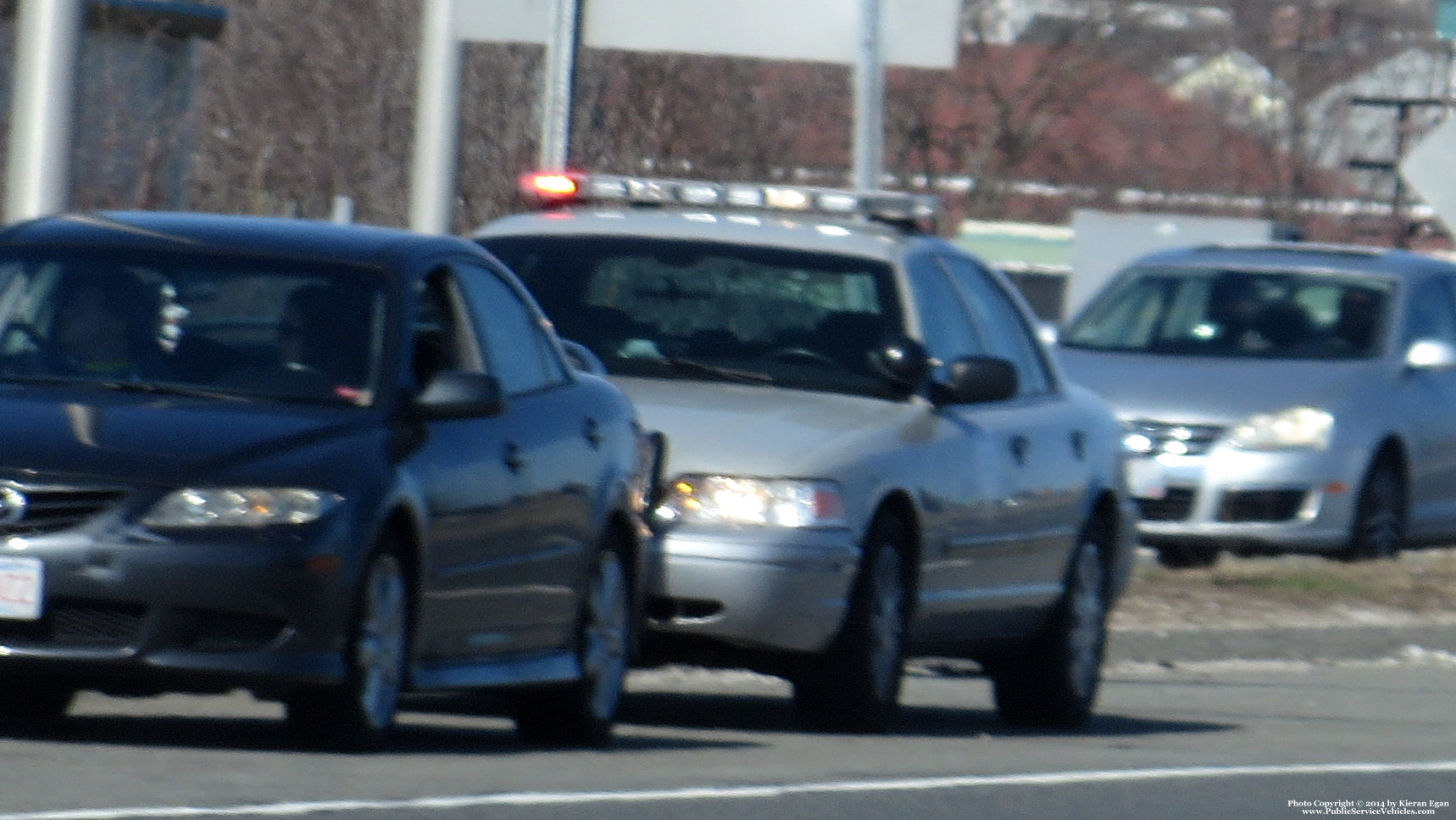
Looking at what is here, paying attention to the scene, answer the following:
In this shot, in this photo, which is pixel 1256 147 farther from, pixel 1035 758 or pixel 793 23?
pixel 1035 758

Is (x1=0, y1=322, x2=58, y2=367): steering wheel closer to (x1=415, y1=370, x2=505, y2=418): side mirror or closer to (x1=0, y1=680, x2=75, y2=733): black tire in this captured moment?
(x1=0, y1=680, x2=75, y2=733): black tire

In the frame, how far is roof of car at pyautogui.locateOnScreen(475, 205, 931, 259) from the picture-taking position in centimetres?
1166

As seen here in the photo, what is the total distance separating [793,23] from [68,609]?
9.35 metres

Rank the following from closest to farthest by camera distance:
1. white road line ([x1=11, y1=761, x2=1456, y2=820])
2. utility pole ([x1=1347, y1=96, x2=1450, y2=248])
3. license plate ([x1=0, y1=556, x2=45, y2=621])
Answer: white road line ([x1=11, y1=761, x2=1456, y2=820]), license plate ([x1=0, y1=556, x2=45, y2=621]), utility pole ([x1=1347, y1=96, x2=1450, y2=248])

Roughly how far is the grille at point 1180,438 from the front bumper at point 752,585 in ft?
23.6

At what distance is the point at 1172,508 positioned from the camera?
17375mm

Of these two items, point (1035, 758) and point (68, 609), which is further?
point (1035, 758)

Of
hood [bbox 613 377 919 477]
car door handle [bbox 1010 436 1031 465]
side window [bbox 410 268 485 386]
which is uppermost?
side window [bbox 410 268 485 386]

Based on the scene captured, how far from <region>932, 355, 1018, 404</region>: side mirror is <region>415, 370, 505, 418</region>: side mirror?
2485mm

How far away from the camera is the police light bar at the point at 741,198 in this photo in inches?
478

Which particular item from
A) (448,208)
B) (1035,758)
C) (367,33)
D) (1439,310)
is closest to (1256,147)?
(367,33)

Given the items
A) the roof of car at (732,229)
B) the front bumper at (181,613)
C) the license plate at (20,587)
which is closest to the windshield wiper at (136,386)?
the front bumper at (181,613)

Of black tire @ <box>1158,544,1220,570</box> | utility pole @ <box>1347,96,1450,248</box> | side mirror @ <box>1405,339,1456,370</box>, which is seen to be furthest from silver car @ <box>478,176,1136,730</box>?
utility pole @ <box>1347,96,1450,248</box>

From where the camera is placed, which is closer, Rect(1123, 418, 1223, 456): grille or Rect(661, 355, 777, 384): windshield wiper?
Rect(661, 355, 777, 384): windshield wiper
